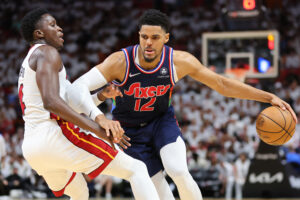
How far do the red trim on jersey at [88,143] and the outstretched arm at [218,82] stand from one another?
1.30 m

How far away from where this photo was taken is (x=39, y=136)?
3.84 m

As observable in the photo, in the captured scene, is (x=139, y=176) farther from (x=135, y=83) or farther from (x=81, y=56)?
(x=81, y=56)

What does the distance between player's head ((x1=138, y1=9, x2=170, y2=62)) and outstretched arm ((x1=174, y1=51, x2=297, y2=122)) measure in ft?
0.93

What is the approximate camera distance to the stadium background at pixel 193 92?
34.2 feet

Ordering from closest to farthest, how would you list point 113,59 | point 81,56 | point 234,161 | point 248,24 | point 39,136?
point 39,136, point 113,59, point 248,24, point 234,161, point 81,56

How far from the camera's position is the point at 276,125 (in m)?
4.88

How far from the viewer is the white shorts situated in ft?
12.5

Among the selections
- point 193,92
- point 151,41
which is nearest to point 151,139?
point 151,41

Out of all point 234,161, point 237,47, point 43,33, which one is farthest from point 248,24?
point 43,33

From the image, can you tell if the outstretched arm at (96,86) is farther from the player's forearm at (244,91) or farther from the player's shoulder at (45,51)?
the player's forearm at (244,91)

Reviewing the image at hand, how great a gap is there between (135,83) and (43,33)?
110cm

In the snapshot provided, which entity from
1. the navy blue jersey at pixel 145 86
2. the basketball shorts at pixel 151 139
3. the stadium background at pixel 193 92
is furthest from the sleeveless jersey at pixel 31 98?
the stadium background at pixel 193 92

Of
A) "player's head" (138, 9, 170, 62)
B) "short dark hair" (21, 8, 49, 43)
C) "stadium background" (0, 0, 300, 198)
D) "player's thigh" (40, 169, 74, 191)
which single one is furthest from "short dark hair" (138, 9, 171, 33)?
"stadium background" (0, 0, 300, 198)

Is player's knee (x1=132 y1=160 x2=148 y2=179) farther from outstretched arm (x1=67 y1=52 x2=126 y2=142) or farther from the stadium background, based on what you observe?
the stadium background
